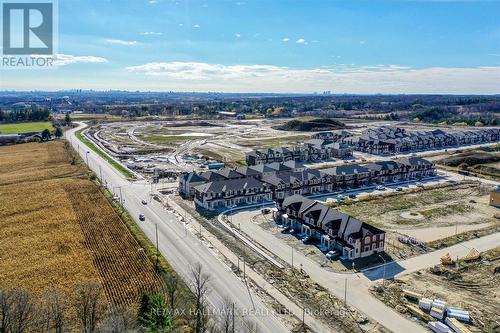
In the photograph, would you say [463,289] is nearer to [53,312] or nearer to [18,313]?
[53,312]

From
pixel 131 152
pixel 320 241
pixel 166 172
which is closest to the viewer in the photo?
pixel 320 241

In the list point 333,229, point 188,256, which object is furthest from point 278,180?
point 188,256

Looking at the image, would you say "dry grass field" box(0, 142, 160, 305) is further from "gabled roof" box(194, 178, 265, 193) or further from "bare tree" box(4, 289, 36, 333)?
"gabled roof" box(194, 178, 265, 193)

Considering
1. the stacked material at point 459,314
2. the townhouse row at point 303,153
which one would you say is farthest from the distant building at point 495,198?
the townhouse row at point 303,153

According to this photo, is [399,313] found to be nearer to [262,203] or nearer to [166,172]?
[262,203]

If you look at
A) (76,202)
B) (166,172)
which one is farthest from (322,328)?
(166,172)

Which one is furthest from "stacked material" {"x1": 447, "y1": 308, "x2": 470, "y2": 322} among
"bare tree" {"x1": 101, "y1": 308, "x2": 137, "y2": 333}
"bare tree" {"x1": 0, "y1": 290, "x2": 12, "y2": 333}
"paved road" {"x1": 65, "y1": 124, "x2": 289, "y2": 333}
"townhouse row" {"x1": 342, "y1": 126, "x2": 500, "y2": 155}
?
"townhouse row" {"x1": 342, "y1": 126, "x2": 500, "y2": 155}
